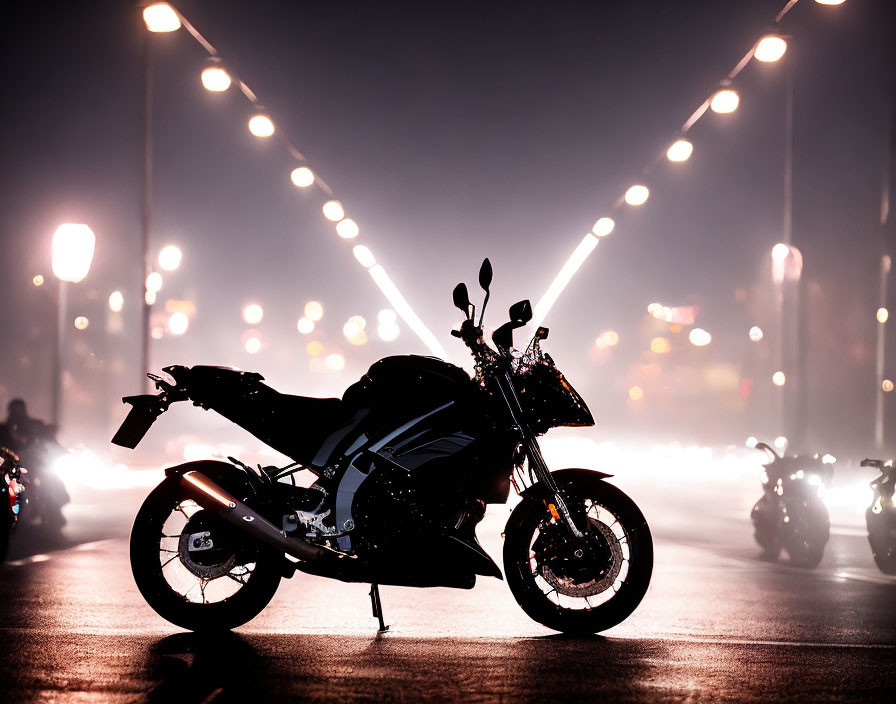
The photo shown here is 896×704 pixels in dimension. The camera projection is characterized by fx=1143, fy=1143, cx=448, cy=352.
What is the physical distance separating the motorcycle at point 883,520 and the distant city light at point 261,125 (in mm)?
10156

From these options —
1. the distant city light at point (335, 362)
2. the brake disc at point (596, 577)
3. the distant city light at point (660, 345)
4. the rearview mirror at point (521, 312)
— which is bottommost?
the brake disc at point (596, 577)

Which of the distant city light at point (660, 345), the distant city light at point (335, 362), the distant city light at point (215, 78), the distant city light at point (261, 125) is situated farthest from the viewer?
the distant city light at point (335, 362)

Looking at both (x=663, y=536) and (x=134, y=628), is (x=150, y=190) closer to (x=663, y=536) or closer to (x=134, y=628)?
(x=663, y=536)

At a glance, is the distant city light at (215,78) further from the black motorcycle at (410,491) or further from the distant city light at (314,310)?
the distant city light at (314,310)

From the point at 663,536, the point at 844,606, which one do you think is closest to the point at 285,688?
the point at 844,606

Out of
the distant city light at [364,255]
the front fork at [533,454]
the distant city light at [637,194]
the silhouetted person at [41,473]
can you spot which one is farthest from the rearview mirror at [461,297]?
the distant city light at [364,255]

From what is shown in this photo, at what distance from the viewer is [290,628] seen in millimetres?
6840

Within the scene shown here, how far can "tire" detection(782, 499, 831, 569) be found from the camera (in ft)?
39.1

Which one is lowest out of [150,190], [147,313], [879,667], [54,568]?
[879,667]

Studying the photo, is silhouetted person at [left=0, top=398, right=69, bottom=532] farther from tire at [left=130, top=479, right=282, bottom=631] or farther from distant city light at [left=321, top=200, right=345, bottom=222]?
distant city light at [left=321, top=200, right=345, bottom=222]

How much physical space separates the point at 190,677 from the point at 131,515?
1036 cm

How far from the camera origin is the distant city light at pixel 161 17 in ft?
45.9

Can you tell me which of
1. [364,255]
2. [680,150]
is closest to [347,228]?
[364,255]

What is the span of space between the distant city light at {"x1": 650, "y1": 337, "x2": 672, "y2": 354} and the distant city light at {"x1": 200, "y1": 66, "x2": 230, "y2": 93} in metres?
88.1
